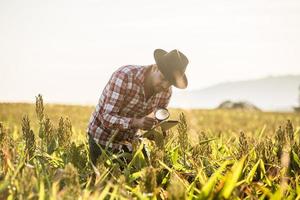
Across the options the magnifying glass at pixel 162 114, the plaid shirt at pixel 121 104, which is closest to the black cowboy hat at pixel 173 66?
the magnifying glass at pixel 162 114

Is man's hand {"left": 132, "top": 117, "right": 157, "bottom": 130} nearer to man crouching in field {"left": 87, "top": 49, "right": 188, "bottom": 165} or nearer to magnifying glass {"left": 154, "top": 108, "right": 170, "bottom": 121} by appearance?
man crouching in field {"left": 87, "top": 49, "right": 188, "bottom": 165}

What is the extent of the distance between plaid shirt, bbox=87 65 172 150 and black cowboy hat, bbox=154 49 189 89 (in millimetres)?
428

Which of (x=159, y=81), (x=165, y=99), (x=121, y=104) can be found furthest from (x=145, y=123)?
(x=165, y=99)

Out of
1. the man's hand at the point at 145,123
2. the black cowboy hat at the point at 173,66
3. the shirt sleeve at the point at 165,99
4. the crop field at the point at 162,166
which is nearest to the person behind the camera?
the crop field at the point at 162,166

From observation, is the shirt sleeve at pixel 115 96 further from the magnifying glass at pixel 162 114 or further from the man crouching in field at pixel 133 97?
the magnifying glass at pixel 162 114

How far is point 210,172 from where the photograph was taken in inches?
162

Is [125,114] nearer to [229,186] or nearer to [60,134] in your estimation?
[60,134]

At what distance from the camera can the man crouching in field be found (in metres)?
4.36

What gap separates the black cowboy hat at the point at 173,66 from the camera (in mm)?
4332

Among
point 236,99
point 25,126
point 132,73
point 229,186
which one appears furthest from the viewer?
point 236,99

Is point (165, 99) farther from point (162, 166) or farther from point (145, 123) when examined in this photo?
point (162, 166)

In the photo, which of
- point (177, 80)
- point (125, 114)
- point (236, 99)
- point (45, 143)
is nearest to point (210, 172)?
point (177, 80)

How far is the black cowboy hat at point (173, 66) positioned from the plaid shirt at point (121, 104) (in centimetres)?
43

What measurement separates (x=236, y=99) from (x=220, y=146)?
141ft
